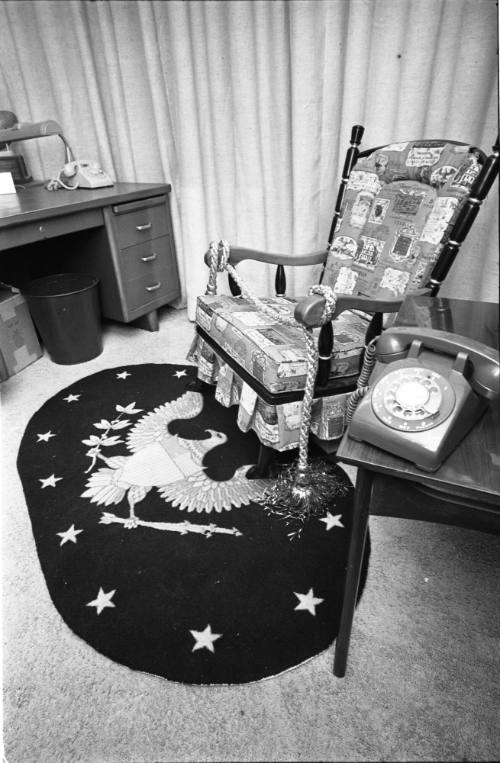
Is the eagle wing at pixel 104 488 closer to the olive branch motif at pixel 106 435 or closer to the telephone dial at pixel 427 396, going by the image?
the olive branch motif at pixel 106 435

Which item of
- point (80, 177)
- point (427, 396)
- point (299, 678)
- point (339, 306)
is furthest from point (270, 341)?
point (80, 177)

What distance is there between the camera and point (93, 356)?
212cm

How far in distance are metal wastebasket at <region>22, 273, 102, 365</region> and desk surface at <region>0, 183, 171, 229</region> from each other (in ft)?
1.14

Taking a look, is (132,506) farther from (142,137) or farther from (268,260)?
(142,137)

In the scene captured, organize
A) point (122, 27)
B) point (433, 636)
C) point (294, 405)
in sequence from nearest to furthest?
point (433, 636) < point (294, 405) < point (122, 27)

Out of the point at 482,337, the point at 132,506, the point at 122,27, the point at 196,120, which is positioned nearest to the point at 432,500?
the point at 482,337

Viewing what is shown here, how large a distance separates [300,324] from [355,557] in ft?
1.84

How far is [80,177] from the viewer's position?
82.2 inches

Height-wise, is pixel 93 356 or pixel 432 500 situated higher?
pixel 432 500

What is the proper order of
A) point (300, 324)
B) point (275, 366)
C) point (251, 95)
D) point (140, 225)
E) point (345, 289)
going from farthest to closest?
point (140, 225), point (251, 95), point (345, 289), point (275, 366), point (300, 324)

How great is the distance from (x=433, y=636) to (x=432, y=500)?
0.51 metres

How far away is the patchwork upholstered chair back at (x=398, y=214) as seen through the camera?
127cm

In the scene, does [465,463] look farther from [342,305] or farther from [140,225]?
[140,225]

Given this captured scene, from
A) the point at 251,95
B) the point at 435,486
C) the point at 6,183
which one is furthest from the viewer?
the point at 6,183
